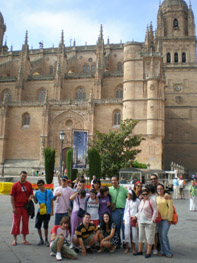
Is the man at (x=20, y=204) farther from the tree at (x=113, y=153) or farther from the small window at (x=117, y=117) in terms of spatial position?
the small window at (x=117, y=117)

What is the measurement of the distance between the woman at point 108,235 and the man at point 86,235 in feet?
0.61

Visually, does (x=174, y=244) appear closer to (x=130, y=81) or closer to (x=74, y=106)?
(x=130, y=81)

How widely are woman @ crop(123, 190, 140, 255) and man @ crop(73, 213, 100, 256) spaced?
0.76m

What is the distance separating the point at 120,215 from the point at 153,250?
112 centimetres

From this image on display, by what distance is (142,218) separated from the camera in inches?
266

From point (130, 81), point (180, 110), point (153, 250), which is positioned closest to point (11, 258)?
point (153, 250)

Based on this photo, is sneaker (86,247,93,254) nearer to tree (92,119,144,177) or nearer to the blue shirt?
the blue shirt

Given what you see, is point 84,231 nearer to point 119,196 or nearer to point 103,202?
point 103,202

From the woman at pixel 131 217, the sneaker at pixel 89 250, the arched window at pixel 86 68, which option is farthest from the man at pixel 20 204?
the arched window at pixel 86 68

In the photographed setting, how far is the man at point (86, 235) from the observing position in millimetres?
6797

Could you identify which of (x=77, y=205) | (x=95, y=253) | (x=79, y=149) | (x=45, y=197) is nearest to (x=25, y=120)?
(x=79, y=149)

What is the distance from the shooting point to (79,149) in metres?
19.2

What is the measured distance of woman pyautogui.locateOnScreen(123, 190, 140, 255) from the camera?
7.00 m

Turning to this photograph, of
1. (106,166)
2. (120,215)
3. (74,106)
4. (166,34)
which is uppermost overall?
(166,34)
